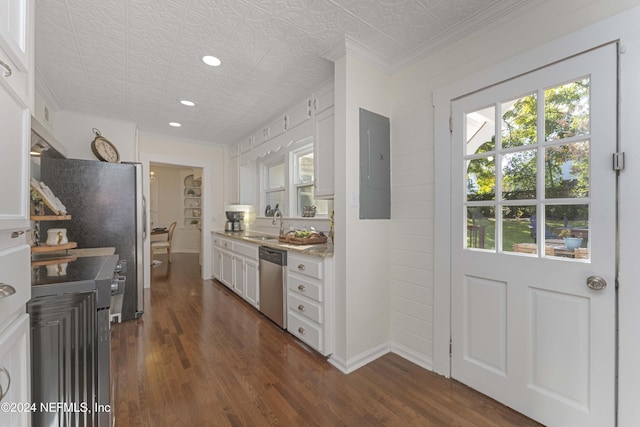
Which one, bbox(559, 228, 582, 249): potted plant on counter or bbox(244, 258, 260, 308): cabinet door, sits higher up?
bbox(559, 228, 582, 249): potted plant on counter

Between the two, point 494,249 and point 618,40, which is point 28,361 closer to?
point 494,249

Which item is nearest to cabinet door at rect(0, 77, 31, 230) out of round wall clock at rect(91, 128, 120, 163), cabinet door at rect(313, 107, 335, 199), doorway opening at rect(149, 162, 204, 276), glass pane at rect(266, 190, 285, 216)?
cabinet door at rect(313, 107, 335, 199)

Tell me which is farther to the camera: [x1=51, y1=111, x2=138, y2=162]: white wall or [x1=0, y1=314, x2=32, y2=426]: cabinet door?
[x1=51, y1=111, x2=138, y2=162]: white wall

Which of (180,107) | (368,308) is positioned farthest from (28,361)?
(180,107)

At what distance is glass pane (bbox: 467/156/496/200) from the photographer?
1.74 m

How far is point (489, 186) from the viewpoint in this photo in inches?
68.9

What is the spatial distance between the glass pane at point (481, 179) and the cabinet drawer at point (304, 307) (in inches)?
57.9

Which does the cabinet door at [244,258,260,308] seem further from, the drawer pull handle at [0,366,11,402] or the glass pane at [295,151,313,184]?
the drawer pull handle at [0,366,11,402]

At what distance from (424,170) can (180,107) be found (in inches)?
115

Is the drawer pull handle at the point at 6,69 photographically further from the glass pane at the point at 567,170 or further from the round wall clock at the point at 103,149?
the round wall clock at the point at 103,149

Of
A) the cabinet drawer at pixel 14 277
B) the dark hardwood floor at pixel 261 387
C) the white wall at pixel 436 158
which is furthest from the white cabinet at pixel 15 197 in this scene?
the white wall at pixel 436 158

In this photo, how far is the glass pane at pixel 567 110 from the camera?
1.38 metres

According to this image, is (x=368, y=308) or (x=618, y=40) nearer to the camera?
(x=618, y=40)

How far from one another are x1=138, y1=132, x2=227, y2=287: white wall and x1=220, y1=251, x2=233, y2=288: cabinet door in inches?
28.6
